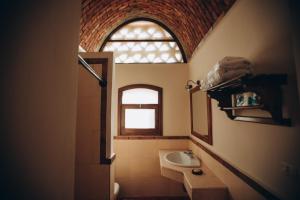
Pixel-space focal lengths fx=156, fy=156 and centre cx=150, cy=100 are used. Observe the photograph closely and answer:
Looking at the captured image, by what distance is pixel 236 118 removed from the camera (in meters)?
1.28

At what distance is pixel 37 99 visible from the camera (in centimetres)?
48

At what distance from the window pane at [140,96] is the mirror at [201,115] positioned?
27.8 inches

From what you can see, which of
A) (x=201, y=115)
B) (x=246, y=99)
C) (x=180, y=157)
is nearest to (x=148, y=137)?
(x=180, y=157)

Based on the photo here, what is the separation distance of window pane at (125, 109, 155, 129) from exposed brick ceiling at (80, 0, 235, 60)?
1.29 m

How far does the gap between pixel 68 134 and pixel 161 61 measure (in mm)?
2609

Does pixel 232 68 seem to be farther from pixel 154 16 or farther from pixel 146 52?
pixel 154 16

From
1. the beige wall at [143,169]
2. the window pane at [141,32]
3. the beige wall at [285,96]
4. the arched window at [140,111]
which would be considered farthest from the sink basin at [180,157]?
the window pane at [141,32]

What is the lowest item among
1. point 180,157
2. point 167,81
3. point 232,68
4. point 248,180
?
point 180,157

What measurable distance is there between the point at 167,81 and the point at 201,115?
1003mm

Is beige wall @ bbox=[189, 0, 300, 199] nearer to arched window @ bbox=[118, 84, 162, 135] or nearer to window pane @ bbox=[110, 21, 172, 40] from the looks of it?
arched window @ bbox=[118, 84, 162, 135]

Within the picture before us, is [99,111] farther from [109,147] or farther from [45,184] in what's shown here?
[45,184]

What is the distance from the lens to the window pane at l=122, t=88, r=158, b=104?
9.69 feet

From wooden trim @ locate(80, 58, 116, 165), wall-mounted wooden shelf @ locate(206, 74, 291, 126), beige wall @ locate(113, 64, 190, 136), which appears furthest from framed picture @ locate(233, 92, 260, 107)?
beige wall @ locate(113, 64, 190, 136)

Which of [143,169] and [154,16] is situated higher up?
[154,16]
